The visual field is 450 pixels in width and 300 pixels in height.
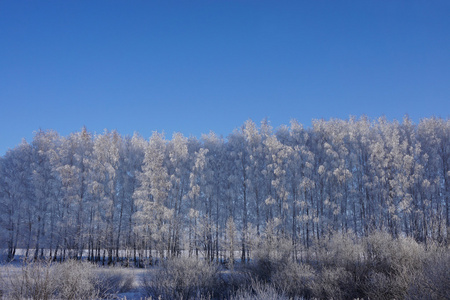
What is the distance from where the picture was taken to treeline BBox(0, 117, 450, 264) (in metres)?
30.6

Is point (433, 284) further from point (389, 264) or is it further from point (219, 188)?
point (219, 188)

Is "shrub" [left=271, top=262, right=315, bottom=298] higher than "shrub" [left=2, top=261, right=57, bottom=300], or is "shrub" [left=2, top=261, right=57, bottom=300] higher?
"shrub" [left=2, top=261, right=57, bottom=300]

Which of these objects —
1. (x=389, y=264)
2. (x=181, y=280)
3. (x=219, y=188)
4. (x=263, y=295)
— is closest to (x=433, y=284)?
(x=263, y=295)

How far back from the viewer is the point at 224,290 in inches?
642

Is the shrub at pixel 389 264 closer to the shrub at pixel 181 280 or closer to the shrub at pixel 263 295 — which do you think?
the shrub at pixel 263 295

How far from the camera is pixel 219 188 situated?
33938mm

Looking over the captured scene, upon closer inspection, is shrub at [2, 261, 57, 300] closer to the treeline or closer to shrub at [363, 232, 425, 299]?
shrub at [363, 232, 425, 299]

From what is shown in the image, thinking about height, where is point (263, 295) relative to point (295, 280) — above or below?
above

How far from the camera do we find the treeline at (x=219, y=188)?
101 ft

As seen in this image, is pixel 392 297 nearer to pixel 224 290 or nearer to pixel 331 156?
pixel 224 290

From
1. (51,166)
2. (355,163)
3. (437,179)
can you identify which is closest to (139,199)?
(51,166)

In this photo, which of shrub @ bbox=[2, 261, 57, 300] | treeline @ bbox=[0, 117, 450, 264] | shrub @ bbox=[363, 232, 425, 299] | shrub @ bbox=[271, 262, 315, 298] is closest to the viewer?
shrub @ bbox=[2, 261, 57, 300]

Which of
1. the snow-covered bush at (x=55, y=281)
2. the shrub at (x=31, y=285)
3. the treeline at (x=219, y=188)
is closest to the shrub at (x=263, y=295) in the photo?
the snow-covered bush at (x=55, y=281)

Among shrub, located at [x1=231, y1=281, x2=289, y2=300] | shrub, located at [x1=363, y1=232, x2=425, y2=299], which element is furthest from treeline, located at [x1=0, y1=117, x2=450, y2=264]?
shrub, located at [x1=231, y1=281, x2=289, y2=300]
